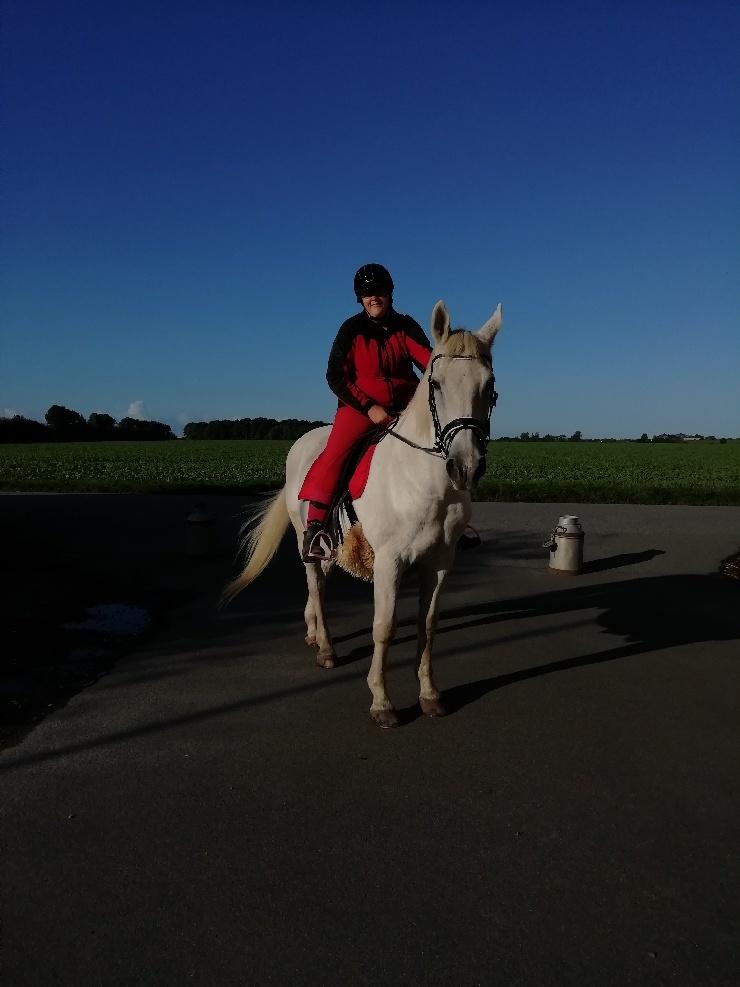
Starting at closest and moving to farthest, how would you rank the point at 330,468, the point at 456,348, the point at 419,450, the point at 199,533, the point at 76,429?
the point at 456,348
the point at 419,450
the point at 330,468
the point at 199,533
the point at 76,429

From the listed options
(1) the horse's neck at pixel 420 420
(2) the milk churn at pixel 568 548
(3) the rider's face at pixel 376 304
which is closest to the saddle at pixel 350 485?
(1) the horse's neck at pixel 420 420

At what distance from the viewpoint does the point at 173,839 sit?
9.57 feet

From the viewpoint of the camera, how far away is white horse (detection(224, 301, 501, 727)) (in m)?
3.38

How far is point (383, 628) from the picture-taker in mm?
4203

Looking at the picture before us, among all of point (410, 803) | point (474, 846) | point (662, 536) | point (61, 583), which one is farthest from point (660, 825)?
point (662, 536)

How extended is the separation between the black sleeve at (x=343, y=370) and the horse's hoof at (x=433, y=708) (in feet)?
6.59

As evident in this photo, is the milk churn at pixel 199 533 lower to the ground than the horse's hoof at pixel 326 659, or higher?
higher

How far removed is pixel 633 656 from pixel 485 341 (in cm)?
336

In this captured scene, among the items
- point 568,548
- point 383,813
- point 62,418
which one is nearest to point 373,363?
point 383,813

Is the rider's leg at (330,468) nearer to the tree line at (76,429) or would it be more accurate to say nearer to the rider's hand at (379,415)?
the rider's hand at (379,415)

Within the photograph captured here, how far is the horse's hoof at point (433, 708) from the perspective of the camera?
428 centimetres

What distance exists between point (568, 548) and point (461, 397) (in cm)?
584

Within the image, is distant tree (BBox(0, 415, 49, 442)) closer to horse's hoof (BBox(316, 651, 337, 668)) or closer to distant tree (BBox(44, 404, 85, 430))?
distant tree (BBox(44, 404, 85, 430))

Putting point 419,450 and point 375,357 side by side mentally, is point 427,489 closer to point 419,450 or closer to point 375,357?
point 419,450
